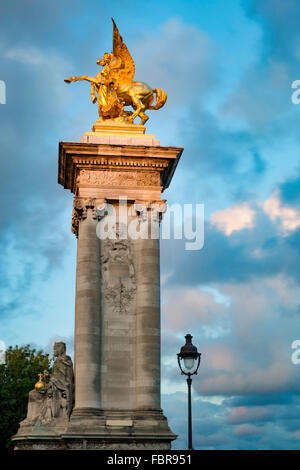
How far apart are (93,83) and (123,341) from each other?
11.7 meters

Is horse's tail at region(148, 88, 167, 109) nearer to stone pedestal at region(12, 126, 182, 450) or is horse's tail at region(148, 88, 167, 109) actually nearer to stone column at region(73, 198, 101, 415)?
stone pedestal at region(12, 126, 182, 450)

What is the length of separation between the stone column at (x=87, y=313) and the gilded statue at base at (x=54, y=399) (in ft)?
1.90

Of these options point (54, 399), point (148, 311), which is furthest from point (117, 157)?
point (54, 399)

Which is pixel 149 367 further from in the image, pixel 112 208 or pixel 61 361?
pixel 112 208

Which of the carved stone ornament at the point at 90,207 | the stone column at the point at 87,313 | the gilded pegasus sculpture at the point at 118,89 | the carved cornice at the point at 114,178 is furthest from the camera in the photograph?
the gilded pegasus sculpture at the point at 118,89

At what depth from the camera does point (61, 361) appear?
3131 centimetres

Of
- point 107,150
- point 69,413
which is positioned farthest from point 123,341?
point 107,150

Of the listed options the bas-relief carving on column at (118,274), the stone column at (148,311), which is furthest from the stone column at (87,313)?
the stone column at (148,311)

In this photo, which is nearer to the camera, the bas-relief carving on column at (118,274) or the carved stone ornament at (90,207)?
the bas-relief carving on column at (118,274)

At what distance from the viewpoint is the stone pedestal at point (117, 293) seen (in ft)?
97.3

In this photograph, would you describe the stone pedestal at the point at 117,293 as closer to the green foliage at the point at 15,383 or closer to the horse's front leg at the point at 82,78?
the horse's front leg at the point at 82,78

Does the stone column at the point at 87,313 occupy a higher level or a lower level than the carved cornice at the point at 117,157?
lower
